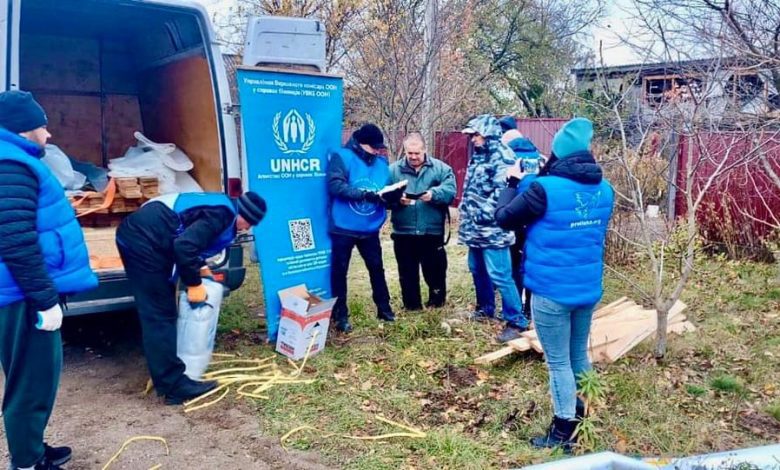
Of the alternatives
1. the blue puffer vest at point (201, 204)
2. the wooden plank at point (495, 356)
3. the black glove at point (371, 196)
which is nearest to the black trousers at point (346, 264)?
the black glove at point (371, 196)

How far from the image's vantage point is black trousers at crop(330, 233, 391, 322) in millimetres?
5496

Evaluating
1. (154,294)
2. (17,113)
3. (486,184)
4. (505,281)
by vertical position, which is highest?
(17,113)

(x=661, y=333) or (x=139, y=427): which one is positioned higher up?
(x=661, y=333)

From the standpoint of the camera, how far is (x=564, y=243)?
3.36 metres

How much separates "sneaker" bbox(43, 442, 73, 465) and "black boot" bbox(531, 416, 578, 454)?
7.97ft

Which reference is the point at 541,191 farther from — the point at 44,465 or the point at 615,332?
the point at 44,465

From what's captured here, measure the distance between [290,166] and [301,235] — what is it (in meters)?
0.55

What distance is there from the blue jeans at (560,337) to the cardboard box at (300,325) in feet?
6.23

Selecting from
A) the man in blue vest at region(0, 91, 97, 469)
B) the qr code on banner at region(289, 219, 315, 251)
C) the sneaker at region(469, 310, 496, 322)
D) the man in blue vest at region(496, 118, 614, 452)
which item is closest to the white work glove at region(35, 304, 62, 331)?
the man in blue vest at region(0, 91, 97, 469)

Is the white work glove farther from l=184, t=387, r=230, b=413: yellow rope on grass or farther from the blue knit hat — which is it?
the blue knit hat

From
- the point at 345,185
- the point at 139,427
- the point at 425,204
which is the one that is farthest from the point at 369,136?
the point at 139,427

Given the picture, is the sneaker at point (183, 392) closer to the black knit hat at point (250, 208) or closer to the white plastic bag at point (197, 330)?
the white plastic bag at point (197, 330)

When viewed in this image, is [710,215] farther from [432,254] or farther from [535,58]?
[535,58]

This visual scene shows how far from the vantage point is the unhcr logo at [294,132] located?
5.14m
